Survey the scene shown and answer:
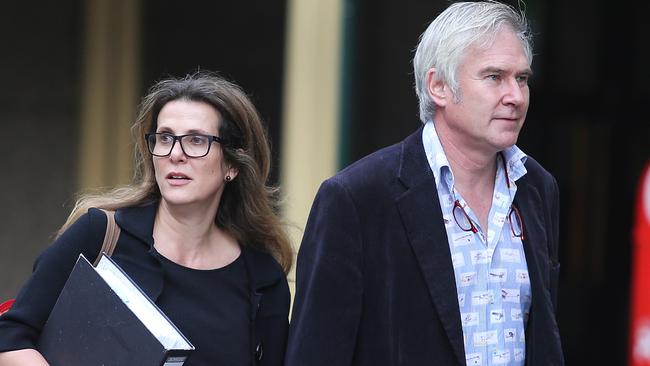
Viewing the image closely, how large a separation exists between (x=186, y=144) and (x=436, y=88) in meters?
0.67

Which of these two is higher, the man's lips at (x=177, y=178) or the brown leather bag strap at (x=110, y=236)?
the man's lips at (x=177, y=178)

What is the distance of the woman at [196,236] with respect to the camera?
9.25 feet

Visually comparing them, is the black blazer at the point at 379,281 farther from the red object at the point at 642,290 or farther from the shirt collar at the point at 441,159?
the red object at the point at 642,290

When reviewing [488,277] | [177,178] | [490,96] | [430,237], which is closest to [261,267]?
[177,178]

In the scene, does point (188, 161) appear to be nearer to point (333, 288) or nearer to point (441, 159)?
point (333, 288)

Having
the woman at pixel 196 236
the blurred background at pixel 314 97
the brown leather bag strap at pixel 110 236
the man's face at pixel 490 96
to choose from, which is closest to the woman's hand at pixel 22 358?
the woman at pixel 196 236

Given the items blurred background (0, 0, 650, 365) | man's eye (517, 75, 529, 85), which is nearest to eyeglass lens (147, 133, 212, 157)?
man's eye (517, 75, 529, 85)

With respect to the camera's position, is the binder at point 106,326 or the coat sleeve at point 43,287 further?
the coat sleeve at point 43,287

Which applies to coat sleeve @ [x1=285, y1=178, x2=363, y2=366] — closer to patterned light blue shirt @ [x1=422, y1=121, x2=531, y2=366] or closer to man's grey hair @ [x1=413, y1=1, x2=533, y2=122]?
patterned light blue shirt @ [x1=422, y1=121, x2=531, y2=366]

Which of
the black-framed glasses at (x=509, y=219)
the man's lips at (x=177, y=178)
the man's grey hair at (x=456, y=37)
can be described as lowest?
the black-framed glasses at (x=509, y=219)

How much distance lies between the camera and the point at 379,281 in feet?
9.13

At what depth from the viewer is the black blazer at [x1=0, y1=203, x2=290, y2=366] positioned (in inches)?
109

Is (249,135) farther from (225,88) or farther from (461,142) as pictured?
(461,142)

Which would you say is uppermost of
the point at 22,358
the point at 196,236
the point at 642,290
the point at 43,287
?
the point at 196,236
